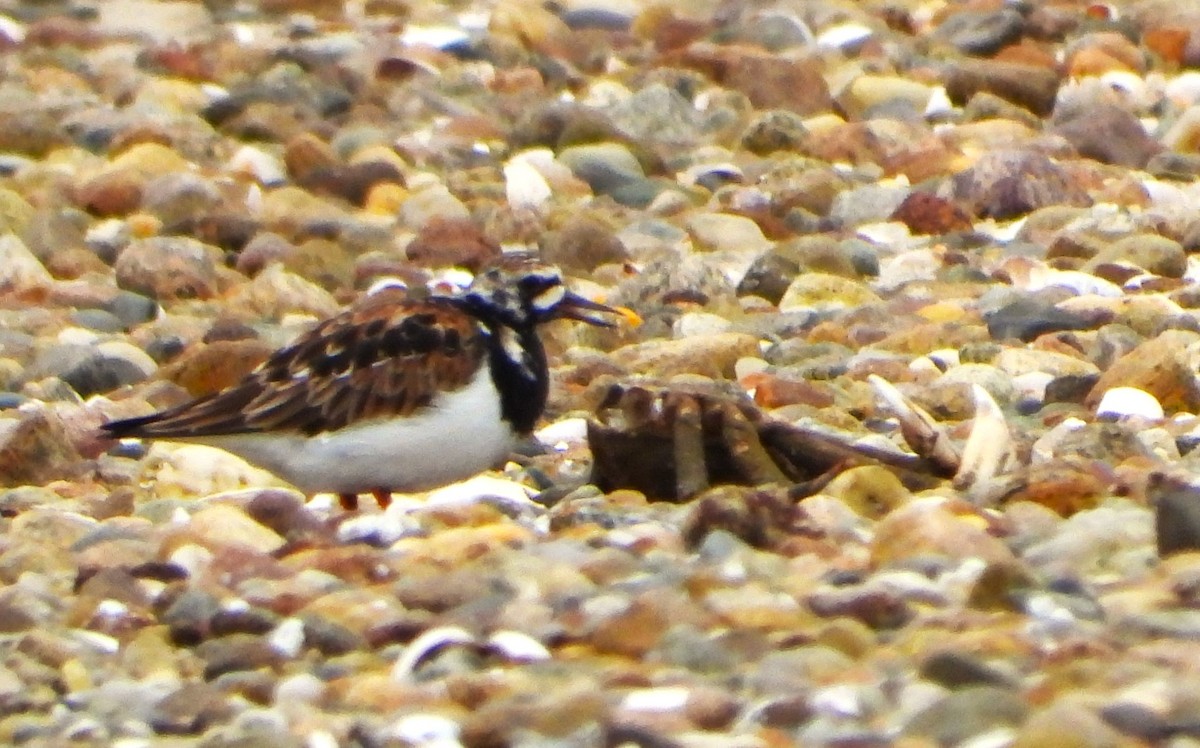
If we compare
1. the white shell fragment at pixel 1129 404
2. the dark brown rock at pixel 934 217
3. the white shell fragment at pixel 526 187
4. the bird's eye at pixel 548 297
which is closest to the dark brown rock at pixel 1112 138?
the dark brown rock at pixel 934 217

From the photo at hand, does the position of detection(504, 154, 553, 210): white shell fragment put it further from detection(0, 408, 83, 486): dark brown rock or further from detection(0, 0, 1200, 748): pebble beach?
detection(0, 408, 83, 486): dark brown rock

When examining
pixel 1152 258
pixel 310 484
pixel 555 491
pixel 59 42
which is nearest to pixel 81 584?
pixel 310 484

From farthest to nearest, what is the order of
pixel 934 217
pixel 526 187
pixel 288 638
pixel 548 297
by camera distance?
pixel 526 187, pixel 934 217, pixel 548 297, pixel 288 638

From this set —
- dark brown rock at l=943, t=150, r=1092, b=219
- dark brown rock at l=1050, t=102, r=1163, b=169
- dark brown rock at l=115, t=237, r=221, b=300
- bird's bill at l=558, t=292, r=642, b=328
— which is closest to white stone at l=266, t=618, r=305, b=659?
bird's bill at l=558, t=292, r=642, b=328

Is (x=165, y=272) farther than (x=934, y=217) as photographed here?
No

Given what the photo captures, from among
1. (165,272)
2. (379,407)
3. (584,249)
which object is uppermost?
(379,407)

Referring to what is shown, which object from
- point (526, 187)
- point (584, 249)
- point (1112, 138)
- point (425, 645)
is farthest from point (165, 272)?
point (425, 645)

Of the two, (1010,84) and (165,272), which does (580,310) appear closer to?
(165,272)
